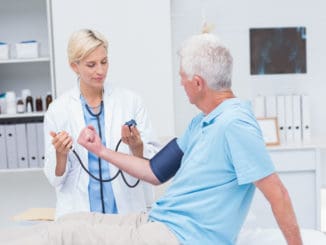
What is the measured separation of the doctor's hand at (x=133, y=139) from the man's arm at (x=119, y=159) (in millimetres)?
115

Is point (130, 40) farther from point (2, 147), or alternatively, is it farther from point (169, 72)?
point (2, 147)

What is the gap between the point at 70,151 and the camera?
205cm

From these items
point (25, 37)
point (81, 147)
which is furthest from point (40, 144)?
point (81, 147)

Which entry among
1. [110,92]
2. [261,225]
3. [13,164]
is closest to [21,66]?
[13,164]

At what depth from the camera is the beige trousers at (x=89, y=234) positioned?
4.77ft

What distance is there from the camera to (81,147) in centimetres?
206

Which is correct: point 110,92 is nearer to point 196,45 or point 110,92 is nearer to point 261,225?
point 196,45

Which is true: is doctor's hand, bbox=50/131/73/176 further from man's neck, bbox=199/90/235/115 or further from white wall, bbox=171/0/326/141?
white wall, bbox=171/0/326/141

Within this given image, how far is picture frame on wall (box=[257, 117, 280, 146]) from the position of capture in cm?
329

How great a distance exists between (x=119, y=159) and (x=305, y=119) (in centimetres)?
185

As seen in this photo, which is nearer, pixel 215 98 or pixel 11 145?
pixel 215 98

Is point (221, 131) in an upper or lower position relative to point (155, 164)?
upper

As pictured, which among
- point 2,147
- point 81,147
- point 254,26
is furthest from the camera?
point 254,26

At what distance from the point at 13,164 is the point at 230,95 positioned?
6.38 feet
